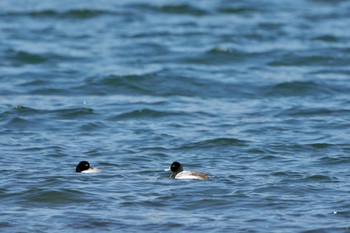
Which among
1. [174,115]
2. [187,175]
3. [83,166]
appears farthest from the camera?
[174,115]

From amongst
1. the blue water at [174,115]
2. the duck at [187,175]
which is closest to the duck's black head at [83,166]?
the blue water at [174,115]

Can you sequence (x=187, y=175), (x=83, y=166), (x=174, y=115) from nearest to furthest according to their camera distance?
(x=187, y=175), (x=83, y=166), (x=174, y=115)

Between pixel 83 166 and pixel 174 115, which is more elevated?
pixel 83 166

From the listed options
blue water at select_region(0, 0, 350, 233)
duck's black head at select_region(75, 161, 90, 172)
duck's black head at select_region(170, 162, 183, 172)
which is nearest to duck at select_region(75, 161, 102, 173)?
duck's black head at select_region(75, 161, 90, 172)

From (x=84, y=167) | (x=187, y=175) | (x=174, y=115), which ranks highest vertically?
(x=84, y=167)

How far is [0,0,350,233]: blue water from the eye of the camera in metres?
11.9

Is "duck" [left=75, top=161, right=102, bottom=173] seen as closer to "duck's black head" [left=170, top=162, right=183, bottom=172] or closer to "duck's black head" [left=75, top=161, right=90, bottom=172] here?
"duck's black head" [left=75, top=161, right=90, bottom=172]

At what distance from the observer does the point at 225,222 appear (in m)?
11.4

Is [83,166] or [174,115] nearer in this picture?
[83,166]

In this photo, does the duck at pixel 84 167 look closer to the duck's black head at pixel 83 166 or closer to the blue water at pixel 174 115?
the duck's black head at pixel 83 166

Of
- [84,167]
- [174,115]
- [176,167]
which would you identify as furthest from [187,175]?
[174,115]

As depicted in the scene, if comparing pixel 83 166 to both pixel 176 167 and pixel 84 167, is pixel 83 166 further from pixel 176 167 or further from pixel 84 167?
pixel 176 167

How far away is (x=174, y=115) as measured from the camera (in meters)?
18.8

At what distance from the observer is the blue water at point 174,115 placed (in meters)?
11.9
